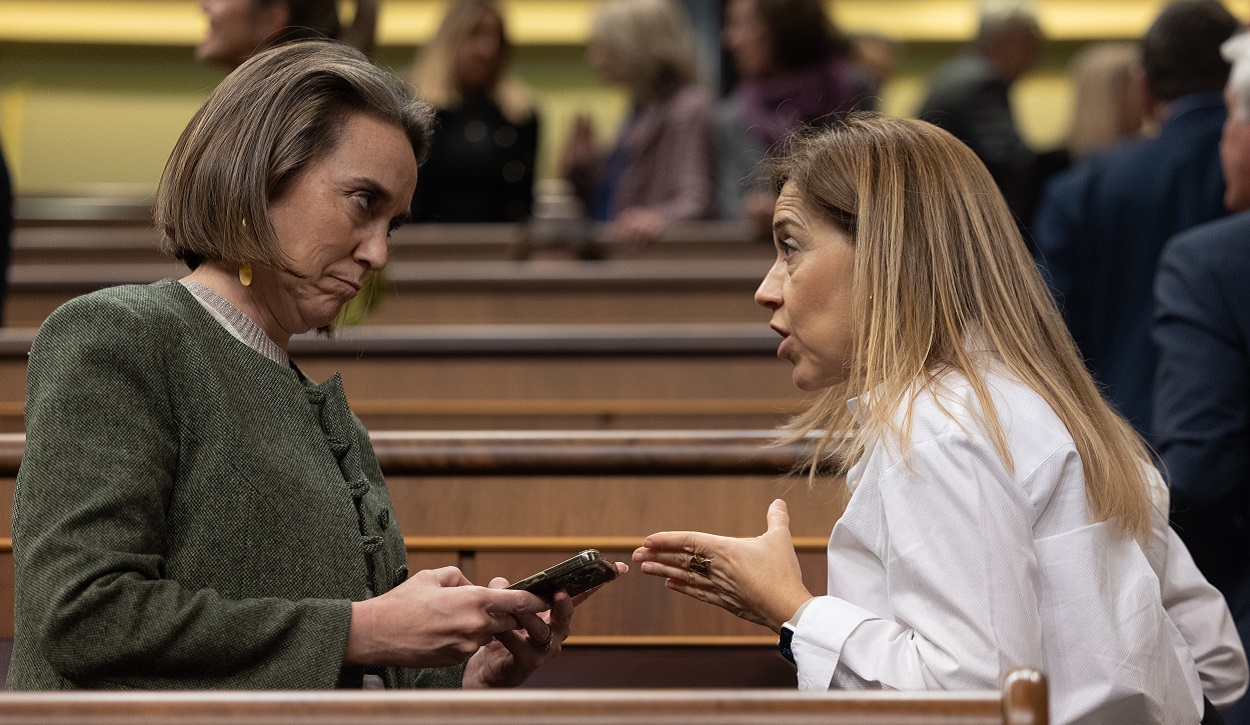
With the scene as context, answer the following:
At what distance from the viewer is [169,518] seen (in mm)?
1462

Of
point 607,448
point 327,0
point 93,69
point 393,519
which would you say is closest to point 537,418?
point 607,448

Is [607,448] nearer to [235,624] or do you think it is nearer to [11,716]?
[235,624]

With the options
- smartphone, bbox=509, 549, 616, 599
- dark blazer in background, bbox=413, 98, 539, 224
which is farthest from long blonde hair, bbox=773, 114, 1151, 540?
dark blazer in background, bbox=413, 98, 539, 224

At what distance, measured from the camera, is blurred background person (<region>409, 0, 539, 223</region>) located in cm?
455

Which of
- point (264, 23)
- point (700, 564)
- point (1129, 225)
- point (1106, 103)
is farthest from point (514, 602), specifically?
point (1106, 103)

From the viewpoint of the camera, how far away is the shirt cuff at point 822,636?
4.99 ft

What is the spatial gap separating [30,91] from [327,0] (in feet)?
26.1

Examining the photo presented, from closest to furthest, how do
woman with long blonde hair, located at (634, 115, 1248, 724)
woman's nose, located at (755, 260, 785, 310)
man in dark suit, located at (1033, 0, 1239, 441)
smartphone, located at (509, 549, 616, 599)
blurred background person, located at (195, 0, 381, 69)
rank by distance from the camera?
woman with long blonde hair, located at (634, 115, 1248, 724) < smartphone, located at (509, 549, 616, 599) < woman's nose, located at (755, 260, 785, 310) < blurred background person, located at (195, 0, 381, 69) < man in dark suit, located at (1033, 0, 1239, 441)

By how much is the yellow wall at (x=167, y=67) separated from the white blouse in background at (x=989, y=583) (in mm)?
8569

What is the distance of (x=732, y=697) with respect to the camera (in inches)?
44.2

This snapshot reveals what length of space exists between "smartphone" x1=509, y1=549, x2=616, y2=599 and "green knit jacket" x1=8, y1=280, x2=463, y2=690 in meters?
0.20

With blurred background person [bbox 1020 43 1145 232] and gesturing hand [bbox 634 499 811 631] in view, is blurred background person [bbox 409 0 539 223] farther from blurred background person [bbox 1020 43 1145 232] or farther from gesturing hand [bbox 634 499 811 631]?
gesturing hand [bbox 634 499 811 631]

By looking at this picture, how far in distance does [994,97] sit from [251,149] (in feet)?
14.0

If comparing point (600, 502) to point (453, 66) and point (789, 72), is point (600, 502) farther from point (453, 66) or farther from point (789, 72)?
point (453, 66)
